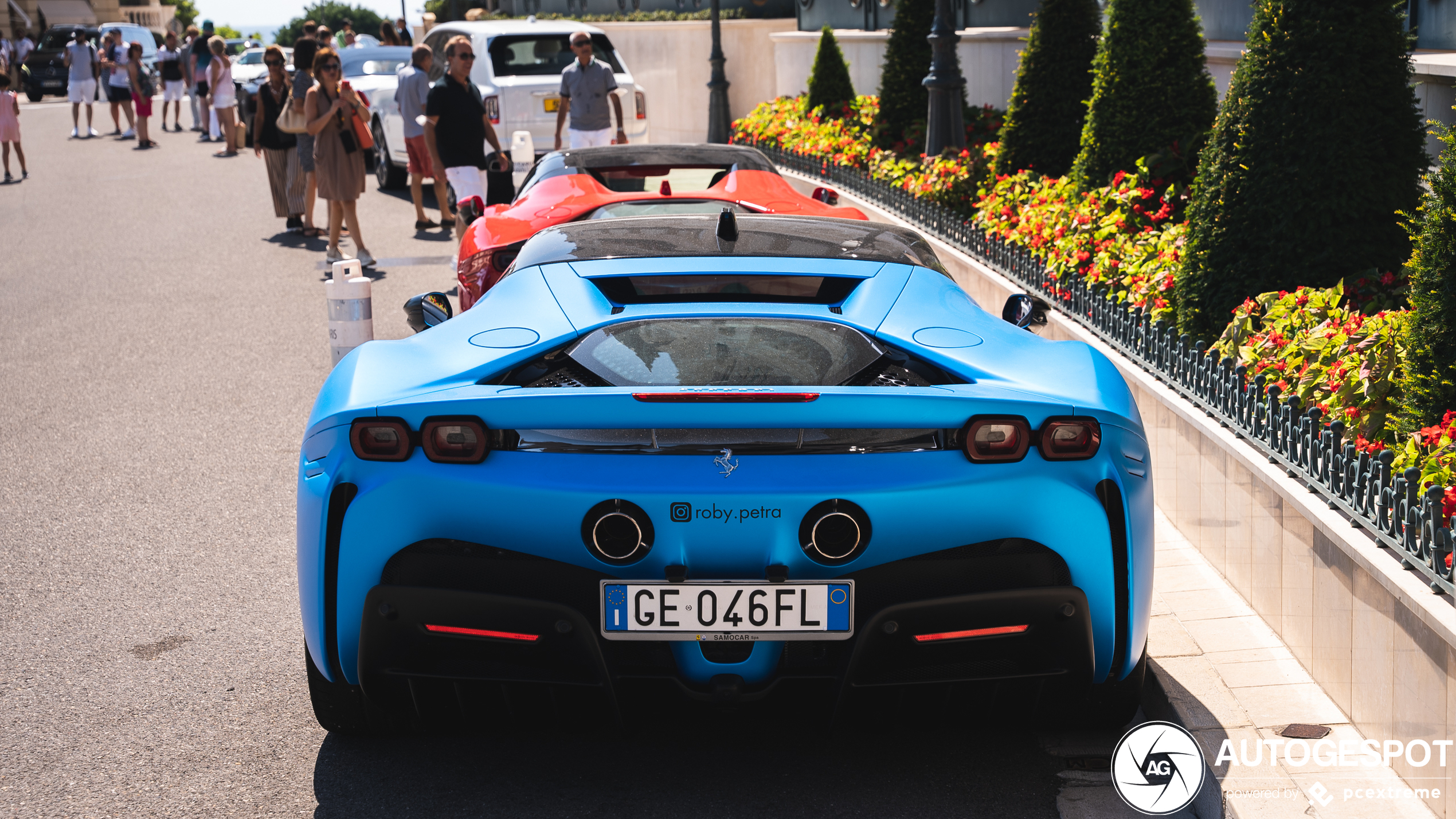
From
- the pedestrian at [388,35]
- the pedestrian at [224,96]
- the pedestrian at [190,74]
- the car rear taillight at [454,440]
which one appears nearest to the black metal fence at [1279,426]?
the car rear taillight at [454,440]

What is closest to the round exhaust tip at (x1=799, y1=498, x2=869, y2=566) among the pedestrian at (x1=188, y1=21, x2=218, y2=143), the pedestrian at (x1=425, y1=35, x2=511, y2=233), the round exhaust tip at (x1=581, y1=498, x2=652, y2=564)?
the round exhaust tip at (x1=581, y1=498, x2=652, y2=564)

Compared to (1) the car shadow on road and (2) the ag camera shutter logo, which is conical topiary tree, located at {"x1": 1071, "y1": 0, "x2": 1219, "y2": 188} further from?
(1) the car shadow on road

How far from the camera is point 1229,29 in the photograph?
441 inches

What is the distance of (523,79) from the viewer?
52.3 feet

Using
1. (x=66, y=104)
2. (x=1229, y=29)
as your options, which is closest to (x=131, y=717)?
(x=1229, y=29)

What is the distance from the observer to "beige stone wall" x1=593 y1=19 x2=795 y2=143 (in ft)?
78.5

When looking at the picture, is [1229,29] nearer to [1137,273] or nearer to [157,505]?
[1137,273]

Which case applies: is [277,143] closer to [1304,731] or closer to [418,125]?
[418,125]

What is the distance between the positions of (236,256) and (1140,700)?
11.4m

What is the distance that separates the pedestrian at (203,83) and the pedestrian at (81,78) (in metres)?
1.91

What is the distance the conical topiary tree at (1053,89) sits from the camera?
36.6 ft

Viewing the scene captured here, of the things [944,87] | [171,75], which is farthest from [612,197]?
[171,75]

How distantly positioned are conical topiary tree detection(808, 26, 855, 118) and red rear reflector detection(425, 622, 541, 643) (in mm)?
14907

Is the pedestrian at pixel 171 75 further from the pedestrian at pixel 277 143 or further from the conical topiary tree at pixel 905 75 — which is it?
the conical topiary tree at pixel 905 75
